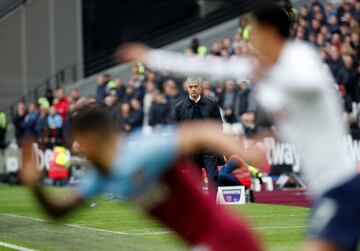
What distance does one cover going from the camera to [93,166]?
6.71 meters

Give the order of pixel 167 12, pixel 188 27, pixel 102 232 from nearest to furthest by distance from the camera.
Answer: pixel 102 232 < pixel 188 27 < pixel 167 12

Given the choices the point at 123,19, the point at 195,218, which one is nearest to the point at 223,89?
the point at 123,19

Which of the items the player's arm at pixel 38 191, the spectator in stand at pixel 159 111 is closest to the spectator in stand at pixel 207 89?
the spectator in stand at pixel 159 111

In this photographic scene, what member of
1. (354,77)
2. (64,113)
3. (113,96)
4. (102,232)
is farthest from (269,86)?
(64,113)

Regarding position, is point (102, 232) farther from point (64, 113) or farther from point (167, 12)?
point (167, 12)

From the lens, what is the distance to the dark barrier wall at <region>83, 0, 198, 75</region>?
4303 cm

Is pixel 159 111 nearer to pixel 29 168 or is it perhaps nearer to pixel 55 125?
pixel 55 125

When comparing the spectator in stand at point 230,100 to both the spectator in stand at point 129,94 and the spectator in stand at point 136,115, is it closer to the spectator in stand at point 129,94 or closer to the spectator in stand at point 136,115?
the spectator in stand at point 136,115

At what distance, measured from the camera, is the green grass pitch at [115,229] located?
13.7m

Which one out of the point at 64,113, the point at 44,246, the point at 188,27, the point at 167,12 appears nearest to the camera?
the point at 44,246

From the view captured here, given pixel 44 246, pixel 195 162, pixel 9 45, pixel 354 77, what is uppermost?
pixel 9 45

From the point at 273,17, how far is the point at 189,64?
648mm

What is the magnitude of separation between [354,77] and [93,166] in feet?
67.4

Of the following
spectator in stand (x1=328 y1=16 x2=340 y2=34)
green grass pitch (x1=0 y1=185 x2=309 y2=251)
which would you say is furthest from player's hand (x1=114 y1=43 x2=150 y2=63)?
spectator in stand (x1=328 y1=16 x2=340 y2=34)
